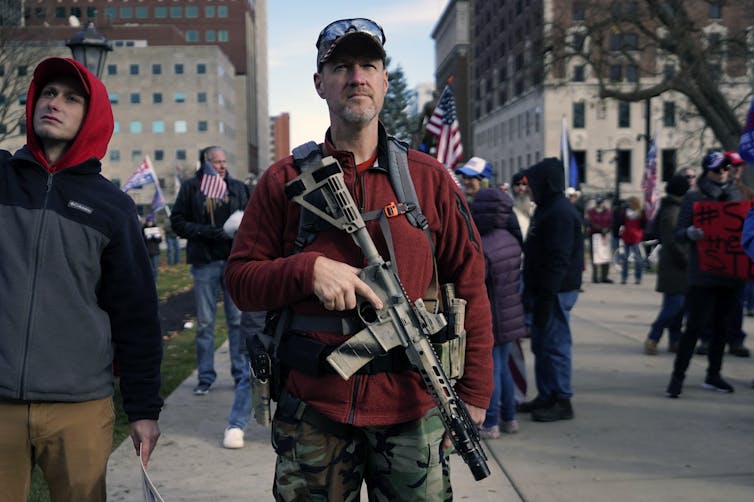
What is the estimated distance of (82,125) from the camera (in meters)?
2.82

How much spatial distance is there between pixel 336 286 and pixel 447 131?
37.0 feet

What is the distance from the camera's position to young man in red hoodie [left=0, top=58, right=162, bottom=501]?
8.45 ft

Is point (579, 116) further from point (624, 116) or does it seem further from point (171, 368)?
point (171, 368)

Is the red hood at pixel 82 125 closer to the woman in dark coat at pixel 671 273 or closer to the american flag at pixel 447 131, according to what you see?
the woman in dark coat at pixel 671 273

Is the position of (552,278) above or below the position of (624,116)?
below

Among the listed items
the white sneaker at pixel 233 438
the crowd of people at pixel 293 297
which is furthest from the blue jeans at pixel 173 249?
the crowd of people at pixel 293 297

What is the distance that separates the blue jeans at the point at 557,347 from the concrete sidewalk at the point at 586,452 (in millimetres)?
312

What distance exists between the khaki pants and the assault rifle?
3.00 ft

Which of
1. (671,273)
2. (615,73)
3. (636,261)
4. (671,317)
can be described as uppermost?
(615,73)

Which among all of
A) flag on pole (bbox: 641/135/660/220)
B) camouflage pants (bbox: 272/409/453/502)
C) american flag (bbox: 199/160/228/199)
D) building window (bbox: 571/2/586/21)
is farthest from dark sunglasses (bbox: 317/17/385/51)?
building window (bbox: 571/2/586/21)

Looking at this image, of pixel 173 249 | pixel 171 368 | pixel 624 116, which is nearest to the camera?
pixel 171 368

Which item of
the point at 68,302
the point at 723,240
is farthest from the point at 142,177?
the point at 68,302

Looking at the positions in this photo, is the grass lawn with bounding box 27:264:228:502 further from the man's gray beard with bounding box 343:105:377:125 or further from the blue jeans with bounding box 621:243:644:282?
the blue jeans with bounding box 621:243:644:282

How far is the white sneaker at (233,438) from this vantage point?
564 cm
